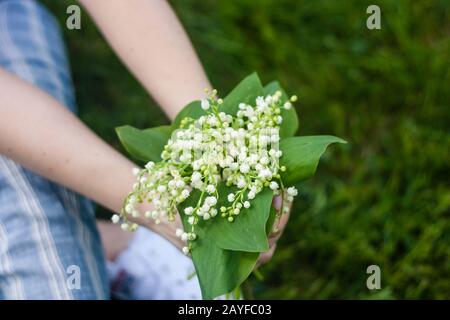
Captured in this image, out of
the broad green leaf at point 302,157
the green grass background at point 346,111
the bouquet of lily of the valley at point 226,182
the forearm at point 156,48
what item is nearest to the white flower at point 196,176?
the bouquet of lily of the valley at point 226,182

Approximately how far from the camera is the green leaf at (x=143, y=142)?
0.78m

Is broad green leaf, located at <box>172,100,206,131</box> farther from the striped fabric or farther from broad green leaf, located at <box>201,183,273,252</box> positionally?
the striped fabric

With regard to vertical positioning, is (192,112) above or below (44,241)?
above

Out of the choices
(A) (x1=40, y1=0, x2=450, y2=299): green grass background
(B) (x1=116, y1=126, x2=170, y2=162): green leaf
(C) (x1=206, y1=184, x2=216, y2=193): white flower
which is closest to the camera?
(C) (x1=206, y1=184, x2=216, y2=193): white flower

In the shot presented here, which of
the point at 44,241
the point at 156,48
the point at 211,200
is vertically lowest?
the point at 44,241

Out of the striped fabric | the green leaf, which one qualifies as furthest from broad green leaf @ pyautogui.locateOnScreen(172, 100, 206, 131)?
the striped fabric

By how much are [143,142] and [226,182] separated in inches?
5.3

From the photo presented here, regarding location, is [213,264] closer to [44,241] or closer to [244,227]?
Result: [244,227]

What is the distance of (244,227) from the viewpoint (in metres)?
0.70

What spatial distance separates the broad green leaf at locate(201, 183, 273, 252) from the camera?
69cm

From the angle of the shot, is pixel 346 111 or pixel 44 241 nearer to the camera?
pixel 44 241

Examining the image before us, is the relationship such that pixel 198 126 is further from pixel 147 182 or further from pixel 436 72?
pixel 436 72

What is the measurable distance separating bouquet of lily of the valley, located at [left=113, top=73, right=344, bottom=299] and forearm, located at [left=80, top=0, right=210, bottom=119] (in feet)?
0.55

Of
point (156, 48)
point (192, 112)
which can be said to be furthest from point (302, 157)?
point (156, 48)
